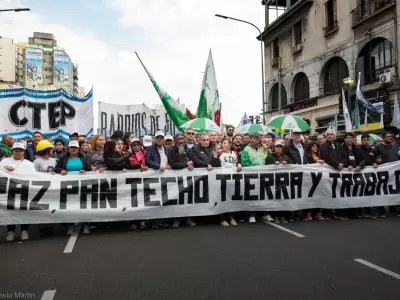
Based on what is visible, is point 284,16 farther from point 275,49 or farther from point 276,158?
point 276,158

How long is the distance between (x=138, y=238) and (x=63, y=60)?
12887 centimetres

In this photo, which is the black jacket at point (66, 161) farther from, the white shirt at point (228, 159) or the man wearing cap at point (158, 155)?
the white shirt at point (228, 159)

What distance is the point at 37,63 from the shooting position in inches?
4673

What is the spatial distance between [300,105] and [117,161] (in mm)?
23807

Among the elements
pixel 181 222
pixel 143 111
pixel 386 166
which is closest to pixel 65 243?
pixel 181 222

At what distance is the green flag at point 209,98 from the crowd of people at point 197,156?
1.80m

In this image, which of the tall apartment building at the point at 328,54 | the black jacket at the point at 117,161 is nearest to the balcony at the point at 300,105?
the tall apartment building at the point at 328,54

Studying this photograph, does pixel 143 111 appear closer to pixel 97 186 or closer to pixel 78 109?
pixel 78 109

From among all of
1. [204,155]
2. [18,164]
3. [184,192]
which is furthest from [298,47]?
[18,164]

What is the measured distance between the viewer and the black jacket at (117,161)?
22.3 ft

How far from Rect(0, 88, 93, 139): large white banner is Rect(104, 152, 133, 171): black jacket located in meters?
3.59

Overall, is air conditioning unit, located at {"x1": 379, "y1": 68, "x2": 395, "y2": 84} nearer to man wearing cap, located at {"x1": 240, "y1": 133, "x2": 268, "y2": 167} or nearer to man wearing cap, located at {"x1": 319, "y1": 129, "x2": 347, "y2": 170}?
man wearing cap, located at {"x1": 319, "y1": 129, "x2": 347, "y2": 170}

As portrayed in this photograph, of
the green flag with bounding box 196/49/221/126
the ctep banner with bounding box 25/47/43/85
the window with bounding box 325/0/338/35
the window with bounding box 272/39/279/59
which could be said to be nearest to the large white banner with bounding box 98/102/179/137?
the green flag with bounding box 196/49/221/126

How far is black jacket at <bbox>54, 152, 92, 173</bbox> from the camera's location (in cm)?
676
